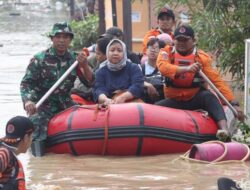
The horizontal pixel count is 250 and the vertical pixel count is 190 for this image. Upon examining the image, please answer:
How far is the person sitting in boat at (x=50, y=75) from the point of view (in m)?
9.13

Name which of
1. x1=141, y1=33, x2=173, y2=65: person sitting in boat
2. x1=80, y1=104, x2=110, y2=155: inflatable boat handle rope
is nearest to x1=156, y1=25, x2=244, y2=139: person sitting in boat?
x1=80, y1=104, x2=110, y2=155: inflatable boat handle rope

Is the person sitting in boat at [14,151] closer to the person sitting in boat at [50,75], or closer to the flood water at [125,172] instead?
the flood water at [125,172]

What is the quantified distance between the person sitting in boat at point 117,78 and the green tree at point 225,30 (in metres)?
2.66

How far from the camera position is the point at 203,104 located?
31.3 ft

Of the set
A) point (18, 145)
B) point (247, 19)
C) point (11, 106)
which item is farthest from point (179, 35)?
point (11, 106)

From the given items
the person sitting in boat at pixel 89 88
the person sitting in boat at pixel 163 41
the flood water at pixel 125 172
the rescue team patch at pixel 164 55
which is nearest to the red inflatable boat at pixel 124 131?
the flood water at pixel 125 172

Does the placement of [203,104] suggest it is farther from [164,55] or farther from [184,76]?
[164,55]

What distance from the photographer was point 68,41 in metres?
9.21

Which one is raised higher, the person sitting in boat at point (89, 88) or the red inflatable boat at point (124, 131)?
the person sitting in boat at point (89, 88)

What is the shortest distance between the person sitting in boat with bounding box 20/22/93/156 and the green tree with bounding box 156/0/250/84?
10.2 ft

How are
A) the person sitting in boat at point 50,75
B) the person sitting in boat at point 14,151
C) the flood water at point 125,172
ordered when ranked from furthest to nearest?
the person sitting in boat at point 50,75 → the flood water at point 125,172 → the person sitting in boat at point 14,151

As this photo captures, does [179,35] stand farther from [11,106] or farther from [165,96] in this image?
[11,106]

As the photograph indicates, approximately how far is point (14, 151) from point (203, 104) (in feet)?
14.1

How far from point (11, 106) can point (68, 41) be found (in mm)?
5194
